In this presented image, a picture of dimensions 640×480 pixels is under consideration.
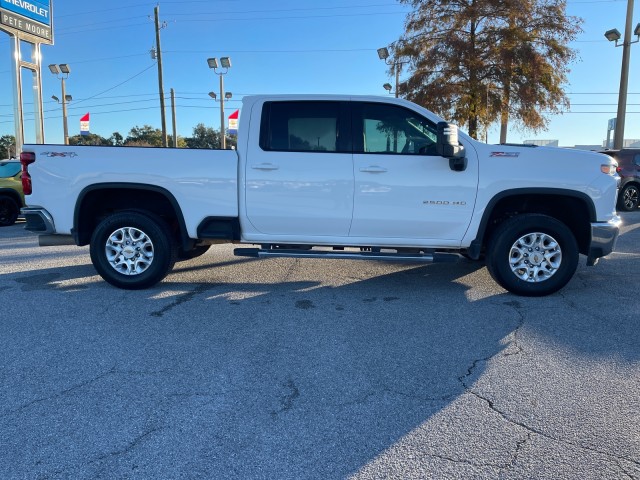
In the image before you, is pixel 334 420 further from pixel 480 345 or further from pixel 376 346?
pixel 480 345

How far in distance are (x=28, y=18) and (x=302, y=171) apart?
1719 cm

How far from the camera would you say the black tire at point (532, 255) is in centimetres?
527

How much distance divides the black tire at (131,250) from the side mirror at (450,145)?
3.20 meters

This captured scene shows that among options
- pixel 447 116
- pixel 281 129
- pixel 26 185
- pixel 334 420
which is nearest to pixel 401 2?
pixel 447 116

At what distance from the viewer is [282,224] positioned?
17.9 feet

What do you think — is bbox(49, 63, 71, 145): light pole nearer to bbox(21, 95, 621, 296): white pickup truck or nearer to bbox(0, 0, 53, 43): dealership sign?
bbox(0, 0, 53, 43): dealership sign

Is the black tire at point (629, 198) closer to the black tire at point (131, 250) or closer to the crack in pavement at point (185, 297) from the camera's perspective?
the crack in pavement at point (185, 297)

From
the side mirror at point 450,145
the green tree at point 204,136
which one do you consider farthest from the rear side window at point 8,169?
the green tree at point 204,136

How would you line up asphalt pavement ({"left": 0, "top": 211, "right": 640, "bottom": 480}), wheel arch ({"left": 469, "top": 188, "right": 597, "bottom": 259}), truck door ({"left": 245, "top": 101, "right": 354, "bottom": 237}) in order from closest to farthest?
1. asphalt pavement ({"left": 0, "top": 211, "right": 640, "bottom": 480})
2. wheel arch ({"left": 469, "top": 188, "right": 597, "bottom": 259})
3. truck door ({"left": 245, "top": 101, "right": 354, "bottom": 237})

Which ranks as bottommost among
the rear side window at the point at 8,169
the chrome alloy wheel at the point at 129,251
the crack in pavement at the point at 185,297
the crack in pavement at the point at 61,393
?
the crack in pavement at the point at 61,393

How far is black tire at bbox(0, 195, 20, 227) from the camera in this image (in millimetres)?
12048

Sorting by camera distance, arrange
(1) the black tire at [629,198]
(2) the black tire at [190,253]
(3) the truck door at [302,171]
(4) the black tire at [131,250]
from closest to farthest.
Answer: (3) the truck door at [302,171] → (4) the black tire at [131,250] → (2) the black tire at [190,253] → (1) the black tire at [629,198]

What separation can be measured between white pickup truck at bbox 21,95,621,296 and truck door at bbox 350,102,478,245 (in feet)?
0.04

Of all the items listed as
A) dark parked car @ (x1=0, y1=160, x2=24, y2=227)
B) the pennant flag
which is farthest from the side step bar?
the pennant flag
